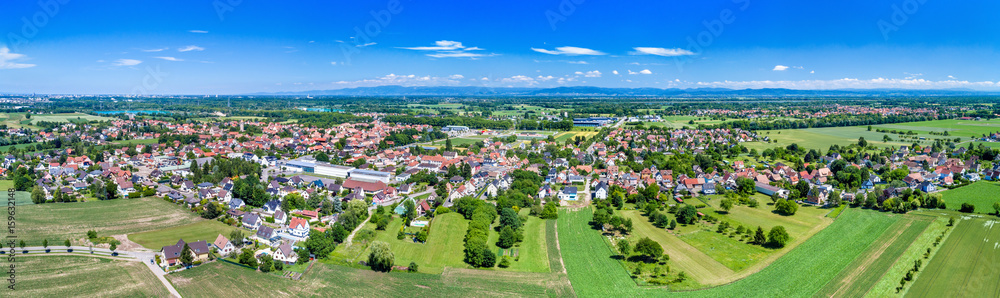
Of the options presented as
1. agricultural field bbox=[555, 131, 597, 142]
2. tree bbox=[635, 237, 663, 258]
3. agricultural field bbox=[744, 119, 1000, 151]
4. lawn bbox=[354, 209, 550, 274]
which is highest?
agricultural field bbox=[744, 119, 1000, 151]

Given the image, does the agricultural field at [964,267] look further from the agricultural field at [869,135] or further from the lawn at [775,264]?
the agricultural field at [869,135]

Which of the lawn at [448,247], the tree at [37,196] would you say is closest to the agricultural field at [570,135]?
the lawn at [448,247]

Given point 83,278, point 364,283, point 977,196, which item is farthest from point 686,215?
point 83,278

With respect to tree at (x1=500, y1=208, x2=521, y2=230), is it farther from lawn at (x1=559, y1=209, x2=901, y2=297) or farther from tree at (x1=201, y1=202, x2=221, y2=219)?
tree at (x1=201, y1=202, x2=221, y2=219)

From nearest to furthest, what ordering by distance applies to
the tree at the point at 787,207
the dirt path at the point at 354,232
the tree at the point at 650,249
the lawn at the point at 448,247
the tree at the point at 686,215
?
the tree at the point at 650,249
the lawn at the point at 448,247
the dirt path at the point at 354,232
the tree at the point at 686,215
the tree at the point at 787,207

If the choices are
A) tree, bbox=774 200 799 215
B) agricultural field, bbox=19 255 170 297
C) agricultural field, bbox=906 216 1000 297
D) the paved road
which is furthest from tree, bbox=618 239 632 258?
the paved road
